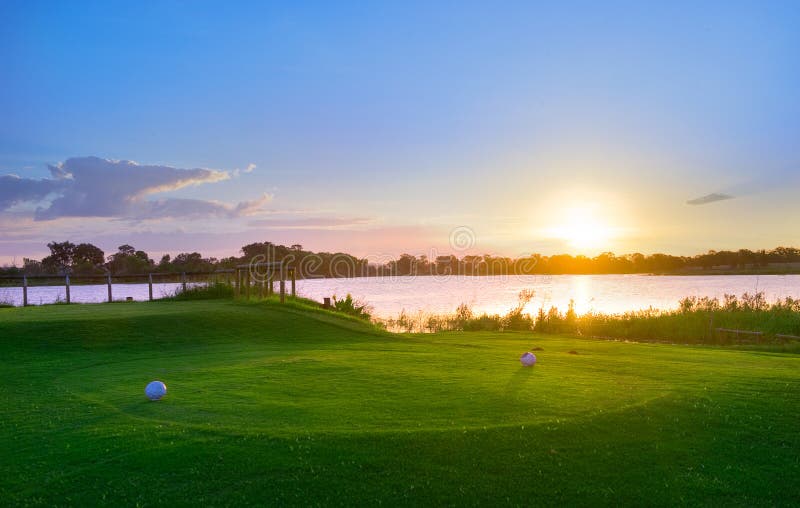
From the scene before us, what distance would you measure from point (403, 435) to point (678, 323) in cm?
2182

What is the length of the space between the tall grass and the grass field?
1341 cm

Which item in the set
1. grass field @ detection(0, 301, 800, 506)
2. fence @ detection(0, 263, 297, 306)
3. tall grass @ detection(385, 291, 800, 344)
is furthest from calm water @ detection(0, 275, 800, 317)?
grass field @ detection(0, 301, 800, 506)

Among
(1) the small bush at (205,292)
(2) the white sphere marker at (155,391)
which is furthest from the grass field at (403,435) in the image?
(1) the small bush at (205,292)

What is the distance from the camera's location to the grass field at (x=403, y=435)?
203 inches

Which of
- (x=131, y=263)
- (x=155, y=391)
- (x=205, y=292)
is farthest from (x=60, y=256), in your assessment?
(x=155, y=391)

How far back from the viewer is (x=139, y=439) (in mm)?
6145

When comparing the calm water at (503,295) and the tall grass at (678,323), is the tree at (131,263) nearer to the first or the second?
the calm water at (503,295)

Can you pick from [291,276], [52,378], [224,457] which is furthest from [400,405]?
[291,276]

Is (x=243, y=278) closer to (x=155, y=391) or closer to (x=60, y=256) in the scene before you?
(x=155, y=391)

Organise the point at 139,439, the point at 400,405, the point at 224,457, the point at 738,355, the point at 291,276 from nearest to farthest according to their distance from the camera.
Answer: the point at 224,457
the point at 139,439
the point at 400,405
the point at 738,355
the point at 291,276

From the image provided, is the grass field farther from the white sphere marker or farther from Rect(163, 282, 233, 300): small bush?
Rect(163, 282, 233, 300): small bush

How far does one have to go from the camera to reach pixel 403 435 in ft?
19.9

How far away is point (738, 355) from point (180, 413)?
13.7m

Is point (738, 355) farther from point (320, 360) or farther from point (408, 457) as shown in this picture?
point (408, 457)
